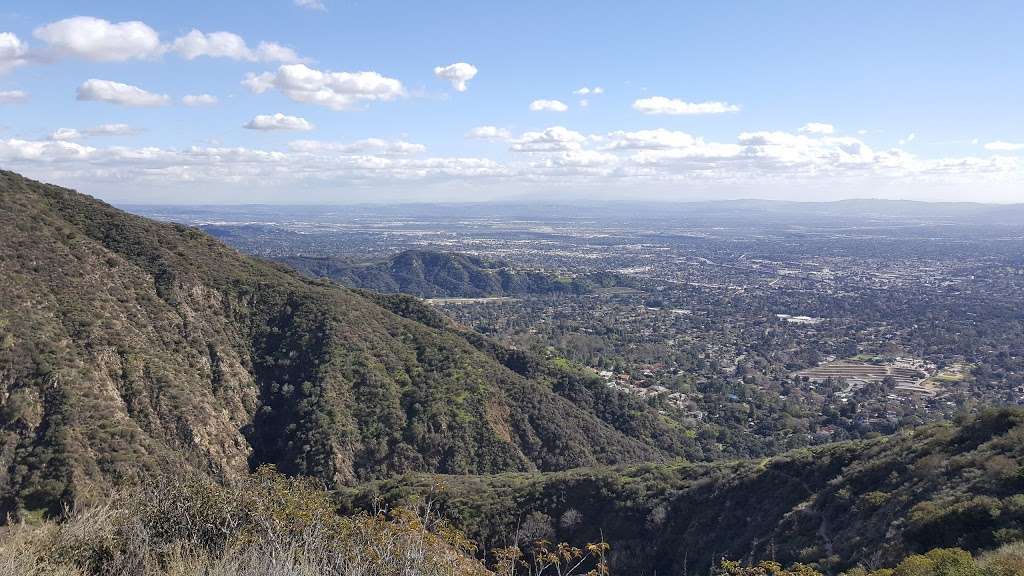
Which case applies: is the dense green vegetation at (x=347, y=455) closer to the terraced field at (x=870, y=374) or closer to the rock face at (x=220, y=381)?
the rock face at (x=220, y=381)

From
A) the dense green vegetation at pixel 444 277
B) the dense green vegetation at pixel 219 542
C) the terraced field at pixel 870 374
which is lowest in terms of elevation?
the terraced field at pixel 870 374

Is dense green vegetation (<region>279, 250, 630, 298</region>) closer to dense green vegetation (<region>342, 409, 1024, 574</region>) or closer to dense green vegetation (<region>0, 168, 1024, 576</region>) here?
dense green vegetation (<region>0, 168, 1024, 576</region>)

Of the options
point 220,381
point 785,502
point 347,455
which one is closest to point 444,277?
point 220,381

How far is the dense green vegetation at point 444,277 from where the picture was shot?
127 metres

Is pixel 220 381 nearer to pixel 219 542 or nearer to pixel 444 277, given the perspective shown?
pixel 219 542

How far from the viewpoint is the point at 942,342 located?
83.6 metres

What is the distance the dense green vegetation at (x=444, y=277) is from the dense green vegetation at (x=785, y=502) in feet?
335

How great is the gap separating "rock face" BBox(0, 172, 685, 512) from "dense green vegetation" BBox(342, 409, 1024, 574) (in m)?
6.44

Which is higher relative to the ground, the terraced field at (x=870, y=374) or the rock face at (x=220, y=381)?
the rock face at (x=220, y=381)

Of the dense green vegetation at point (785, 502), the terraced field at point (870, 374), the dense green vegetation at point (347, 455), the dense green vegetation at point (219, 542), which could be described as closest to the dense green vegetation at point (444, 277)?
the terraced field at point (870, 374)

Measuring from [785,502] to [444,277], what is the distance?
11691cm

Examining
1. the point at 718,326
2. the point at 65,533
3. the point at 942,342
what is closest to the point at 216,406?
the point at 65,533

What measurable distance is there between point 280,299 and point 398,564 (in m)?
34.2

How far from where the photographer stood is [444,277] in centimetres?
13325
